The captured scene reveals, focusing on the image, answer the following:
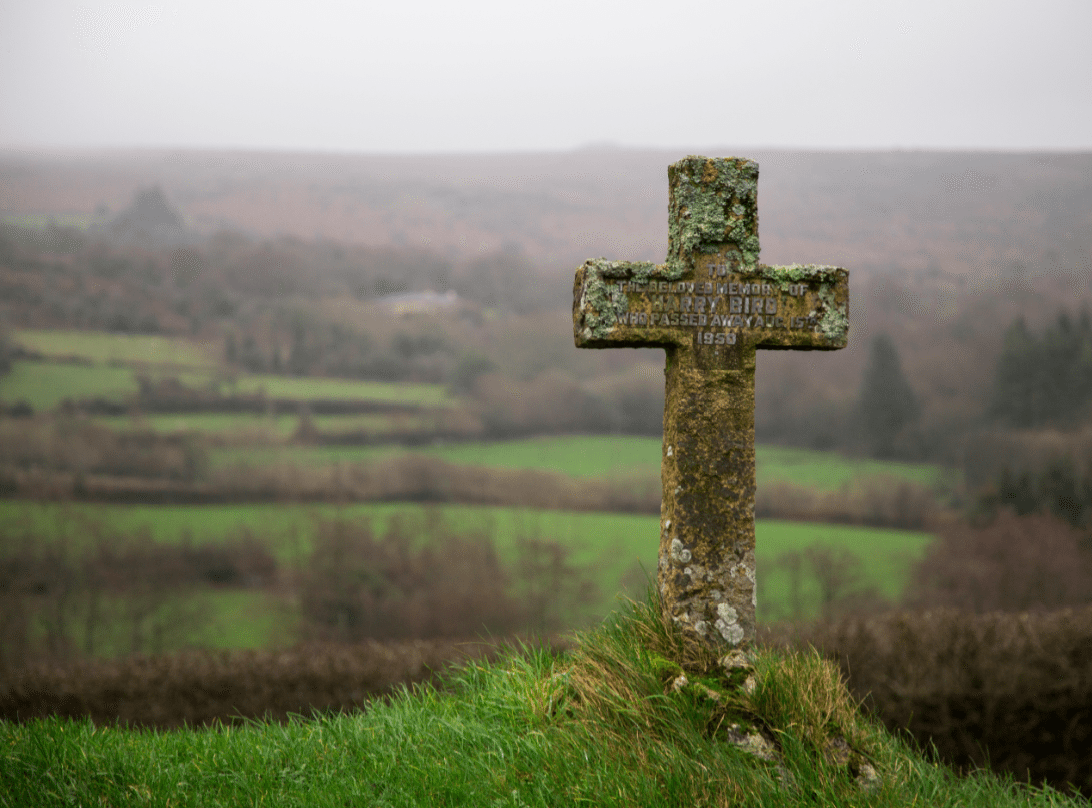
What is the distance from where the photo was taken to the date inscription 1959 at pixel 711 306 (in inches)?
182

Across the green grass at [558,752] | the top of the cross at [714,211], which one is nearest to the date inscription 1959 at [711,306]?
the top of the cross at [714,211]

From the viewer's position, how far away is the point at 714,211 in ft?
15.5

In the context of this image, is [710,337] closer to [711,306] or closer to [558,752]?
[711,306]

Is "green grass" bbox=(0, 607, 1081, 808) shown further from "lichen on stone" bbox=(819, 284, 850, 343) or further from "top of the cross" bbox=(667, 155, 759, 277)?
"top of the cross" bbox=(667, 155, 759, 277)

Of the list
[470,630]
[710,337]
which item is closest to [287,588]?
[470,630]

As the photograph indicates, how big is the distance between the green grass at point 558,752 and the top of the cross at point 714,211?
2.20m

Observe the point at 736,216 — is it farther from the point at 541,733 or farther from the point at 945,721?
the point at 945,721

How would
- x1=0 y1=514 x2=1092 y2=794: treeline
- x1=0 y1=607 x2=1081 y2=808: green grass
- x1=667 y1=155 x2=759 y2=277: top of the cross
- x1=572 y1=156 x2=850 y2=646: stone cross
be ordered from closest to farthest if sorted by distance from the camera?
x1=0 y1=607 x2=1081 y2=808: green grass < x1=572 y1=156 x2=850 y2=646: stone cross < x1=667 y1=155 x2=759 y2=277: top of the cross < x1=0 y1=514 x2=1092 y2=794: treeline

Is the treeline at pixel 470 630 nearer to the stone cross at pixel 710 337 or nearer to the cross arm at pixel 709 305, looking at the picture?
the stone cross at pixel 710 337

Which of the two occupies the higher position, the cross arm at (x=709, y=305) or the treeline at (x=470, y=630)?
the cross arm at (x=709, y=305)

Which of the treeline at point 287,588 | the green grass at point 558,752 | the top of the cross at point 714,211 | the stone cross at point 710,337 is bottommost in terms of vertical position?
the treeline at point 287,588

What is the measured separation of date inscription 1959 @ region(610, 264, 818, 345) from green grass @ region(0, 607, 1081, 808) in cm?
173

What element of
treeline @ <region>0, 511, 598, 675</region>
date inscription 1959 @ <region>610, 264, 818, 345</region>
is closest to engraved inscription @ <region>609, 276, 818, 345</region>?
date inscription 1959 @ <region>610, 264, 818, 345</region>

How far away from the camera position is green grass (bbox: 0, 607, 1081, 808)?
3.59 metres
